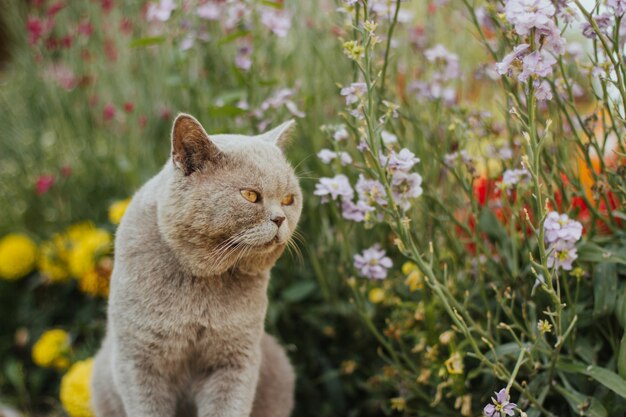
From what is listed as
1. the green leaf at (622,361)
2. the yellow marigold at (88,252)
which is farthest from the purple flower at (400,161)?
the yellow marigold at (88,252)

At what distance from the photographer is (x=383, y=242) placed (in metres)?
2.15

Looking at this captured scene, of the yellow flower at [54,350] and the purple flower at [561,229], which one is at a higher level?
the purple flower at [561,229]

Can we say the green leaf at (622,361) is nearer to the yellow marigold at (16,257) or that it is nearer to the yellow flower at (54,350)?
the yellow flower at (54,350)

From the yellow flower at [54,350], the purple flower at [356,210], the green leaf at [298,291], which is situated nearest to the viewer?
the purple flower at [356,210]

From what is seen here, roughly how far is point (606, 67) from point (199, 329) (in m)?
1.11

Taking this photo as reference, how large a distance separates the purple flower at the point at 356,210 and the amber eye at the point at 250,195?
0.30 meters

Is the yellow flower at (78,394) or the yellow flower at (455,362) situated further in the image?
the yellow flower at (78,394)

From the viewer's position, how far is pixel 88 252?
2527mm

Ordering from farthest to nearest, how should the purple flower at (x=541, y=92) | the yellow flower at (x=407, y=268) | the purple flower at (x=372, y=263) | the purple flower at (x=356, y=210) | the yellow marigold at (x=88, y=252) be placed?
the yellow marigold at (x=88, y=252), the yellow flower at (x=407, y=268), the purple flower at (x=372, y=263), the purple flower at (x=356, y=210), the purple flower at (x=541, y=92)

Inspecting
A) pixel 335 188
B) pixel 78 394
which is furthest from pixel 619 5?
pixel 78 394

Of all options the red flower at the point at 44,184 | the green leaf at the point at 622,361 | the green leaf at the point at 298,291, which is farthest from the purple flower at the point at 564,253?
the red flower at the point at 44,184

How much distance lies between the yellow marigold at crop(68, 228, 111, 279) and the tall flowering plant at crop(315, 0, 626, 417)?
1008 mm

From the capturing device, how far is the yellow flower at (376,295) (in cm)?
210

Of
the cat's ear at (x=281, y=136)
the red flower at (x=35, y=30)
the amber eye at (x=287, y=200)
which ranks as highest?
the cat's ear at (x=281, y=136)
